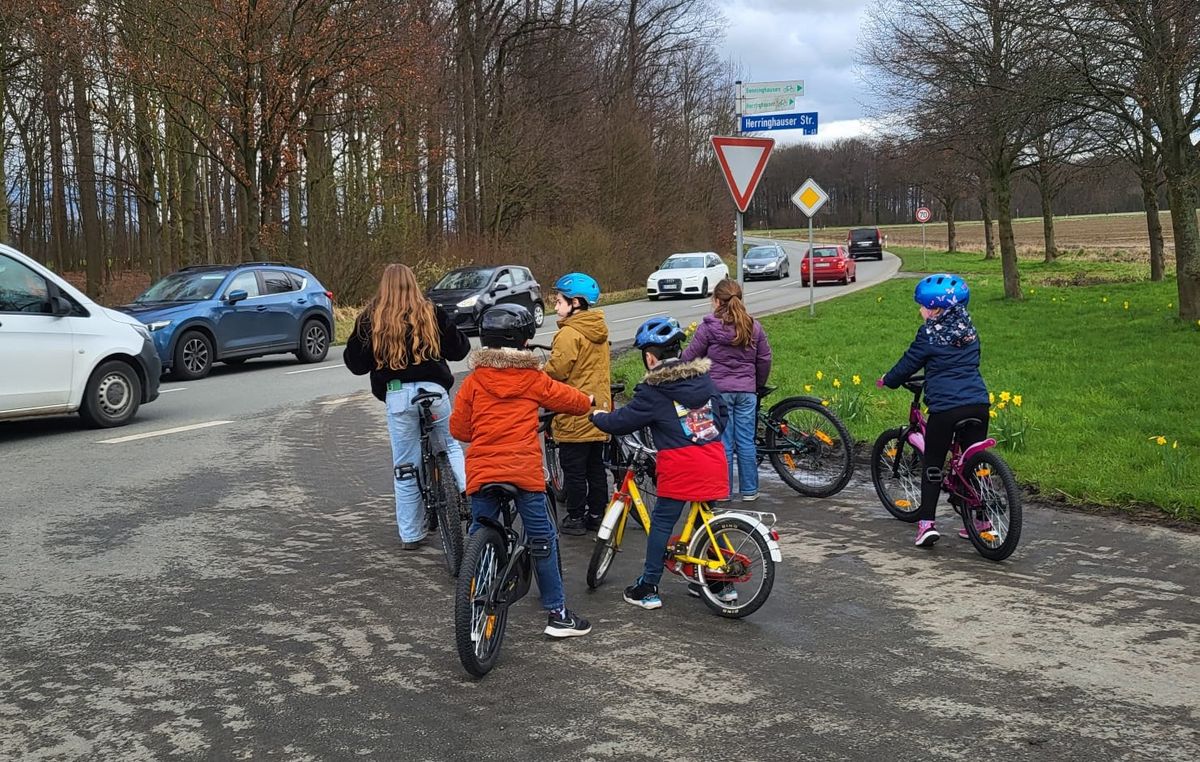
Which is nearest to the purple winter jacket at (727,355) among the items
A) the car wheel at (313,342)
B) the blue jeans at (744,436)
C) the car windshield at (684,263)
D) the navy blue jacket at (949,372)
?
the blue jeans at (744,436)

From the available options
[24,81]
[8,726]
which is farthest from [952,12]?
[8,726]

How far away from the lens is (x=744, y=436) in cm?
750

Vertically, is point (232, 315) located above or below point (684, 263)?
below

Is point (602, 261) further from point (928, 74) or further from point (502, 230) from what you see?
point (928, 74)

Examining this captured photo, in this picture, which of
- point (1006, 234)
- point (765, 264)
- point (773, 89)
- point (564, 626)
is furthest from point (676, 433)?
point (765, 264)

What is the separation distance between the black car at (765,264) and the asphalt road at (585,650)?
3895 cm

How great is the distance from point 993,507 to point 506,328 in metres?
3.06

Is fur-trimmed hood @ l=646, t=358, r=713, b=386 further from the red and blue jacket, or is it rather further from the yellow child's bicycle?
the yellow child's bicycle

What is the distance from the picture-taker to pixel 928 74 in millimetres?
23219

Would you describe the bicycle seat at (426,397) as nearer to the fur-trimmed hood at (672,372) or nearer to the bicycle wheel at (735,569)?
the fur-trimmed hood at (672,372)

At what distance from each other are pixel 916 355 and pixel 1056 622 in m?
1.91

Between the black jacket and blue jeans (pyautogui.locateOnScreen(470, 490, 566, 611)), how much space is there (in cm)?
152

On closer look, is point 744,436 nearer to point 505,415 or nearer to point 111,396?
point 505,415

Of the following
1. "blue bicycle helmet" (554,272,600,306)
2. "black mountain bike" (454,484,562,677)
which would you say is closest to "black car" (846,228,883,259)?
"blue bicycle helmet" (554,272,600,306)
